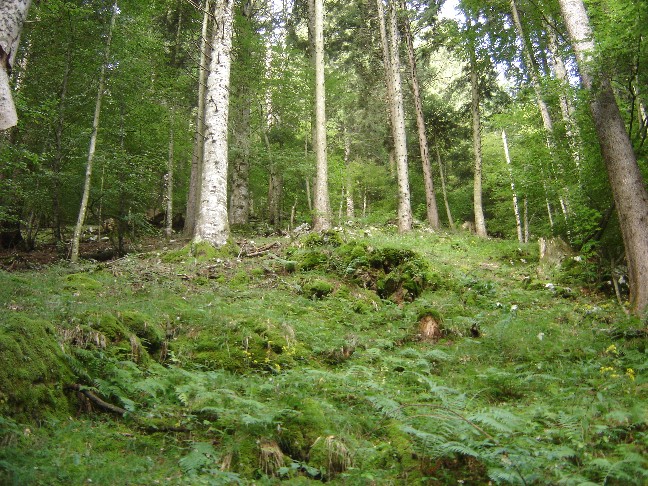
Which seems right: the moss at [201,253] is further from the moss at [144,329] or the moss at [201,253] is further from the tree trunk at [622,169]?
the tree trunk at [622,169]

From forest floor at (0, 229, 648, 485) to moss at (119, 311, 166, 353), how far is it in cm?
2

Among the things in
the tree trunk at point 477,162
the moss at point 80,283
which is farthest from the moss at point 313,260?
the tree trunk at point 477,162

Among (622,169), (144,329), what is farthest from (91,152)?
(622,169)

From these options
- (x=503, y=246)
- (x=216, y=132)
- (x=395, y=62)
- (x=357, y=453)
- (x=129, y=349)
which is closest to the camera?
(x=357, y=453)

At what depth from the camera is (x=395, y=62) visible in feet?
59.0

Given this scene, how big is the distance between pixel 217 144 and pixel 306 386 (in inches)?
312

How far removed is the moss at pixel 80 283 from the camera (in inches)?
277

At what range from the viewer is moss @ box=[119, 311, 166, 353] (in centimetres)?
467

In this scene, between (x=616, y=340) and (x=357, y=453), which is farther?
(x=616, y=340)

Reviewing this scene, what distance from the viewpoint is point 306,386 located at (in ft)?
13.9

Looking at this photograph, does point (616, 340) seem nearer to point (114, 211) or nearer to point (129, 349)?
point (129, 349)

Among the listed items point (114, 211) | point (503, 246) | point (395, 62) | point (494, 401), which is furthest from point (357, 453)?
point (395, 62)

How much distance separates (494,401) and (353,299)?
3.92 meters

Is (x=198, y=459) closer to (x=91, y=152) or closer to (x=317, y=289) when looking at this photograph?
(x=317, y=289)
